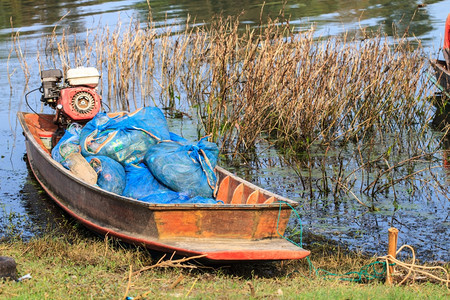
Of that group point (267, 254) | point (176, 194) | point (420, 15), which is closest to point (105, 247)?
point (176, 194)

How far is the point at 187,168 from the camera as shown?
624 cm

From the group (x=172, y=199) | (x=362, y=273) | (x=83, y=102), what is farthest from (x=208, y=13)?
(x=362, y=273)

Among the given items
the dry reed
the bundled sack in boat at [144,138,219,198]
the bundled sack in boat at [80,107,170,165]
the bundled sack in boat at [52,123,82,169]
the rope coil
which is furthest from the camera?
the dry reed

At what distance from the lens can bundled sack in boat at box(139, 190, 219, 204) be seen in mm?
6074

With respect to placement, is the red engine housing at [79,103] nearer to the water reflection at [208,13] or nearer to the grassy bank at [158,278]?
the grassy bank at [158,278]

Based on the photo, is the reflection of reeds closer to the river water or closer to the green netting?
the river water

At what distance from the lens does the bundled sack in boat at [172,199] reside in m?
6.07

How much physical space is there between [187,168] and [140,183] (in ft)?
1.78

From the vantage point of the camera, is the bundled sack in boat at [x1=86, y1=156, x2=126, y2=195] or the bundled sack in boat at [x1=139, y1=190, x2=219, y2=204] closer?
the bundled sack in boat at [x1=139, y1=190, x2=219, y2=204]

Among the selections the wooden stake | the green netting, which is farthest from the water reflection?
the wooden stake

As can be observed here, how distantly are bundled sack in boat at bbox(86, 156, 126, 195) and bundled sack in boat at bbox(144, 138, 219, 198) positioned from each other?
0.30 m

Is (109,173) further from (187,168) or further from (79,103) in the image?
(79,103)

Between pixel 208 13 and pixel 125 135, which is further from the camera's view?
pixel 208 13

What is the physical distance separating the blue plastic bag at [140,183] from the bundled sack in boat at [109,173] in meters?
0.07
